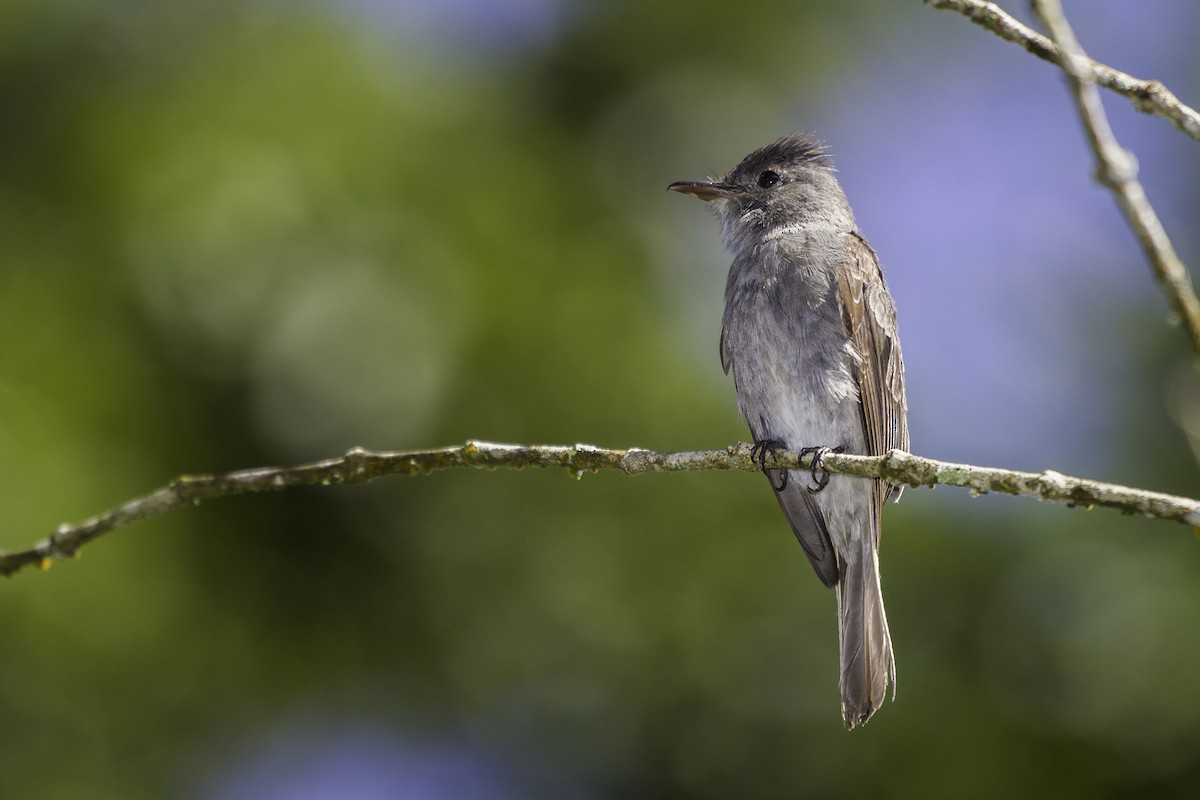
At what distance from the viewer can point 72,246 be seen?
9.57 m

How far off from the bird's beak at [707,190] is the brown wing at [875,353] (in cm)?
80

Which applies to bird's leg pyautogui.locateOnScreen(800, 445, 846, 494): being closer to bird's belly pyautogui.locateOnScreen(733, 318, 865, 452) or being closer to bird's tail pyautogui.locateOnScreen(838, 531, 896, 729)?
bird's belly pyautogui.locateOnScreen(733, 318, 865, 452)

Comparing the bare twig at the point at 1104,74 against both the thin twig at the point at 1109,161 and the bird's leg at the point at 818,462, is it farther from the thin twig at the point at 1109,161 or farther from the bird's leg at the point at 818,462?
the bird's leg at the point at 818,462

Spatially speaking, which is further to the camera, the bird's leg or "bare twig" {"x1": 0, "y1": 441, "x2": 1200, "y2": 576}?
the bird's leg

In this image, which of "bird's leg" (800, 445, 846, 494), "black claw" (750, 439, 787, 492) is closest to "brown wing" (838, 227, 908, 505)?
"bird's leg" (800, 445, 846, 494)

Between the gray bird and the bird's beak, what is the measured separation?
0.43m

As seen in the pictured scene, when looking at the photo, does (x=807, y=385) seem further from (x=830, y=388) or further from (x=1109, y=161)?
(x=1109, y=161)

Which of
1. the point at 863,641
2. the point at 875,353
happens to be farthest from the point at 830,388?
the point at 863,641

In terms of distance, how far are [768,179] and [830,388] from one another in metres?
1.51

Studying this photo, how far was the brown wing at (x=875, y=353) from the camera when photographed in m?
4.73

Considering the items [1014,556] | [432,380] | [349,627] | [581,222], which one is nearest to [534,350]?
[432,380]

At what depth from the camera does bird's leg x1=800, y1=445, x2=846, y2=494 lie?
3975 millimetres

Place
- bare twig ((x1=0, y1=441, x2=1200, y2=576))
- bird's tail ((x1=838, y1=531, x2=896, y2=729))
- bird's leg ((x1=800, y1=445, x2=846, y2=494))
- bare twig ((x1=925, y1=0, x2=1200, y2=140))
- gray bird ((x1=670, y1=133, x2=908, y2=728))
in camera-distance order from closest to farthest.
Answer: bare twig ((x1=925, y1=0, x2=1200, y2=140)), bare twig ((x1=0, y1=441, x2=1200, y2=576)), bird's leg ((x1=800, y1=445, x2=846, y2=494)), bird's tail ((x1=838, y1=531, x2=896, y2=729)), gray bird ((x1=670, y1=133, x2=908, y2=728))

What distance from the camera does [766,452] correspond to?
446cm
